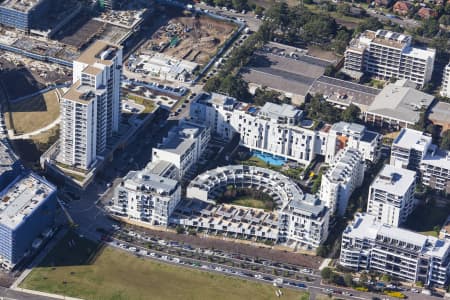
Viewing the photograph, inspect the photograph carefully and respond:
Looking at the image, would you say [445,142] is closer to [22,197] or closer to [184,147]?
[184,147]

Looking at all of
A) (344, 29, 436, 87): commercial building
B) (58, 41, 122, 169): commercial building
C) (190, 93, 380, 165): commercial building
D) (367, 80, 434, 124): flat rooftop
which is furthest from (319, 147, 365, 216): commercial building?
(58, 41, 122, 169): commercial building

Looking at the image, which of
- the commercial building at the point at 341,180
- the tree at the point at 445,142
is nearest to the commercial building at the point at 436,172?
the tree at the point at 445,142

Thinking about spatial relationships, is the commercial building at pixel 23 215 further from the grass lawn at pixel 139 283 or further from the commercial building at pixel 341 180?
the commercial building at pixel 341 180

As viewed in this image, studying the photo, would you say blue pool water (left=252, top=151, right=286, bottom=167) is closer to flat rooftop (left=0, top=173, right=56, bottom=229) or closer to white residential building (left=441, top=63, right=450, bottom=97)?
white residential building (left=441, top=63, right=450, bottom=97)

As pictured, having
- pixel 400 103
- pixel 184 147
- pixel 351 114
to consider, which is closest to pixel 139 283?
pixel 184 147

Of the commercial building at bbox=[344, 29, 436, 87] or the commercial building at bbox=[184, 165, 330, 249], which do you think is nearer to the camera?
the commercial building at bbox=[184, 165, 330, 249]
